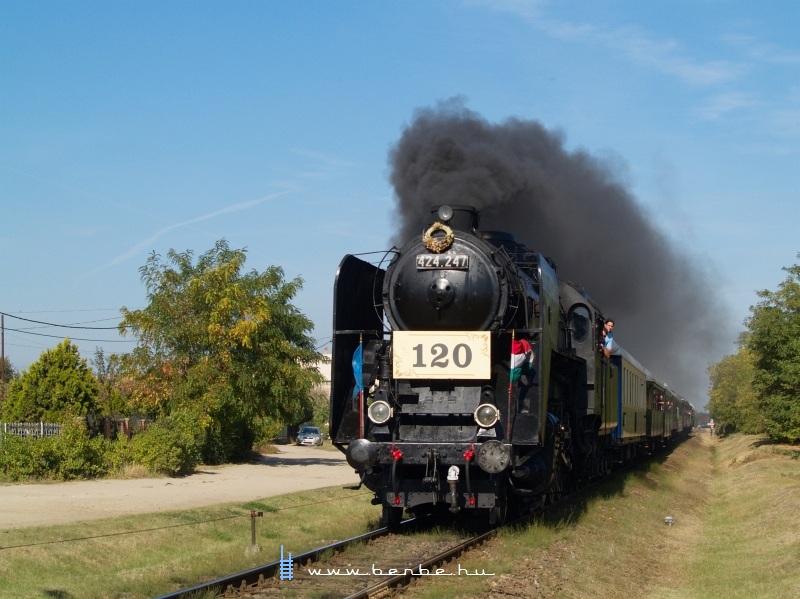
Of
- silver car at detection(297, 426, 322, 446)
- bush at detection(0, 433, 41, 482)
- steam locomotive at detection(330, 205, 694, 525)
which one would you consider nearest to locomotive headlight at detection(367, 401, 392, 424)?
steam locomotive at detection(330, 205, 694, 525)

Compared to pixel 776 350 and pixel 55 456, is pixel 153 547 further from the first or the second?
pixel 776 350

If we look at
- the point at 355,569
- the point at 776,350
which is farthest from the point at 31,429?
the point at 776,350

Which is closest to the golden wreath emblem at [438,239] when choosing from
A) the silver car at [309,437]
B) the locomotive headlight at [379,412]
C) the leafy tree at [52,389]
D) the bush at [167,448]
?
the locomotive headlight at [379,412]

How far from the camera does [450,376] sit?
1045 centimetres

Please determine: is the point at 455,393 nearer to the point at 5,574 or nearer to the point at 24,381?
the point at 5,574

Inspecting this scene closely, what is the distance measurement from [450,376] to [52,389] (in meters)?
A: 20.0

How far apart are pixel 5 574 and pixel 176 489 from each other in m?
10.7

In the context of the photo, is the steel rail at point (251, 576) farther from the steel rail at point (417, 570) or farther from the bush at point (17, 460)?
the bush at point (17, 460)

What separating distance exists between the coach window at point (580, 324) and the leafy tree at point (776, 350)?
18.3 m

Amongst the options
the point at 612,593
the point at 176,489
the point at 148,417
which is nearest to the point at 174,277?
the point at 148,417

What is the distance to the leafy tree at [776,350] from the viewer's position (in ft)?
102

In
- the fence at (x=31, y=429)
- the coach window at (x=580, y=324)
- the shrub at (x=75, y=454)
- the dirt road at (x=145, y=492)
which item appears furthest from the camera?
the fence at (x=31, y=429)

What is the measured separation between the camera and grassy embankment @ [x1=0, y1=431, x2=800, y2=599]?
8953 mm

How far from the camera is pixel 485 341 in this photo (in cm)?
1042
